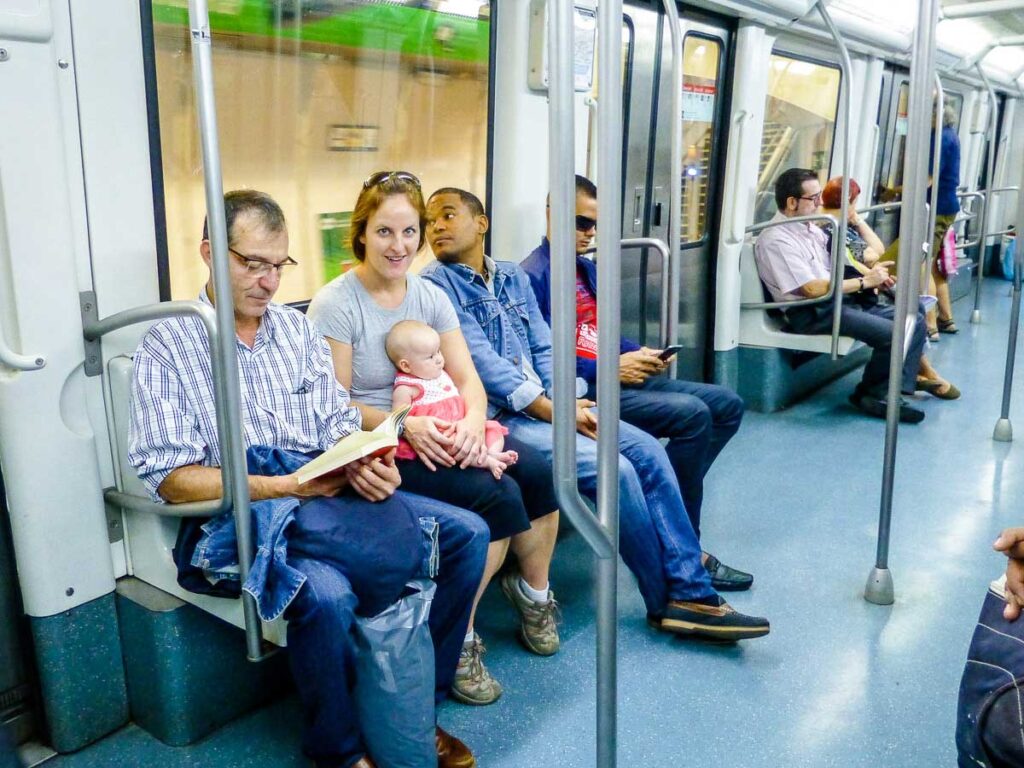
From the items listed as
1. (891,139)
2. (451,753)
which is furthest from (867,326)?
(451,753)

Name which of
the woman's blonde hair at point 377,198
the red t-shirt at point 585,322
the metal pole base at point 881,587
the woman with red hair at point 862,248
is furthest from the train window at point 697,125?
the woman's blonde hair at point 377,198

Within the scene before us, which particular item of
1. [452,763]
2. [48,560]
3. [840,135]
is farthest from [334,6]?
[840,135]

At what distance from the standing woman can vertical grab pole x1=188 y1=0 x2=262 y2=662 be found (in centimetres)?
65

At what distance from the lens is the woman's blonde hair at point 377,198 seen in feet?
8.79

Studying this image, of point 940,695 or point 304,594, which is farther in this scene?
point 940,695

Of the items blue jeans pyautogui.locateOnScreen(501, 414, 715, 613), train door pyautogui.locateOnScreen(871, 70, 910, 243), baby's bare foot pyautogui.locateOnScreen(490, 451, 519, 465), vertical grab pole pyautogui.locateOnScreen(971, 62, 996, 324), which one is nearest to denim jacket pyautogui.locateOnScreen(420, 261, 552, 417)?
blue jeans pyautogui.locateOnScreen(501, 414, 715, 613)

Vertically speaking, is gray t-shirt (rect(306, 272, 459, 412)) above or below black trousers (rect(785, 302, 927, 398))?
above

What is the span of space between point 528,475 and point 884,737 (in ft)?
3.84

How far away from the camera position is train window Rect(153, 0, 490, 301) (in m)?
2.52

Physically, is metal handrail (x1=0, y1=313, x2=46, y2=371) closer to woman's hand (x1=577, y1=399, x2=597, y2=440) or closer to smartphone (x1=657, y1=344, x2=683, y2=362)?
woman's hand (x1=577, y1=399, x2=597, y2=440)

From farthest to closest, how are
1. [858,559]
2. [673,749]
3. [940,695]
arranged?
[858,559]
[940,695]
[673,749]

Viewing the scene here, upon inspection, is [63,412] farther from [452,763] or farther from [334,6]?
[334,6]

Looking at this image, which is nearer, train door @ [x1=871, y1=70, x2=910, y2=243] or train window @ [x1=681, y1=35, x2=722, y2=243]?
train window @ [x1=681, y1=35, x2=722, y2=243]

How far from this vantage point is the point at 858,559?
359 cm
